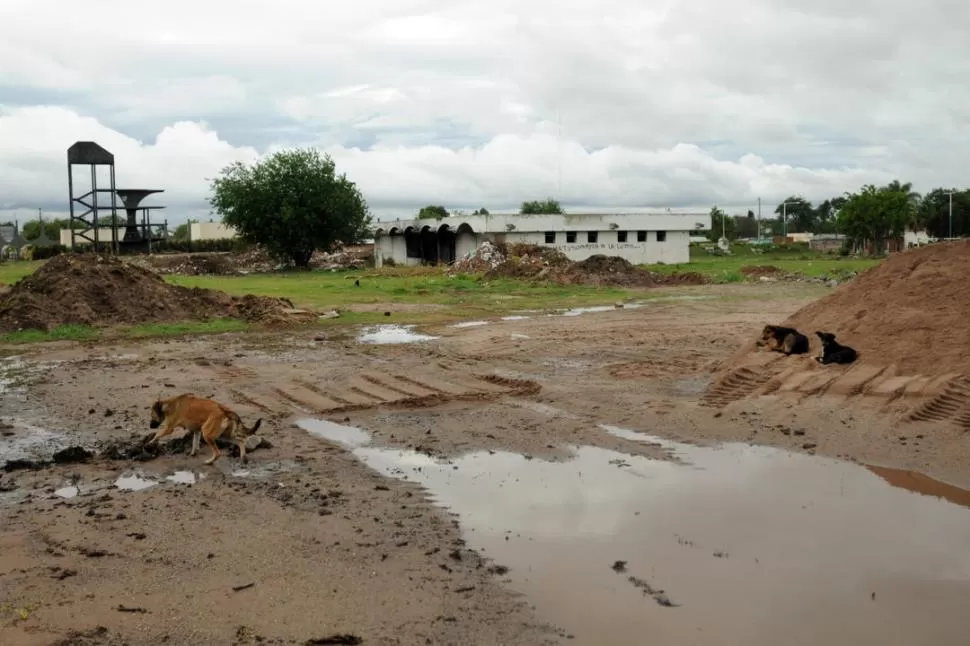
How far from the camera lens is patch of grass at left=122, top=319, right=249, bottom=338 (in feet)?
67.8

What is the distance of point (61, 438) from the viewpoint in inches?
392

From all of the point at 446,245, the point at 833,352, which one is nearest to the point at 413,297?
the point at 833,352

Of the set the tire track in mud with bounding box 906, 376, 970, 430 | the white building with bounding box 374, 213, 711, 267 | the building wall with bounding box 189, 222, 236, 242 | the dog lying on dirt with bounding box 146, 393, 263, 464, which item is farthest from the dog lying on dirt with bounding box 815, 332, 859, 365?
the building wall with bounding box 189, 222, 236, 242

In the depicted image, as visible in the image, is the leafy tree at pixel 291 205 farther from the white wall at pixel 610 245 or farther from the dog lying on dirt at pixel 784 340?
the dog lying on dirt at pixel 784 340

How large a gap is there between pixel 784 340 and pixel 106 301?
1712cm

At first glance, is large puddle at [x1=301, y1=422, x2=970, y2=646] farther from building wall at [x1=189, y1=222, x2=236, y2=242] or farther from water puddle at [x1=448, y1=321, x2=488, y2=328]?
building wall at [x1=189, y1=222, x2=236, y2=242]

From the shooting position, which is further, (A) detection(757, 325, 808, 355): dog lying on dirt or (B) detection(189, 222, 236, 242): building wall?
(B) detection(189, 222, 236, 242): building wall

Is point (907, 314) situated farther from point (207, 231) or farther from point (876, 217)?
point (207, 231)

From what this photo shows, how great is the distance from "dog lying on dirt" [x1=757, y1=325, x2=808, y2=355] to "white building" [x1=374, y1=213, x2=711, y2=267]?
3761 centimetres

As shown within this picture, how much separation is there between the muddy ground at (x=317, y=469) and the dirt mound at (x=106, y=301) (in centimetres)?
350

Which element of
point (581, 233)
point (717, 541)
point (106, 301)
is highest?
point (581, 233)

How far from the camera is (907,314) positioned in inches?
485

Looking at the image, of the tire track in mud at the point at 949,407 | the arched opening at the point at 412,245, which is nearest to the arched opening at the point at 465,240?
the arched opening at the point at 412,245

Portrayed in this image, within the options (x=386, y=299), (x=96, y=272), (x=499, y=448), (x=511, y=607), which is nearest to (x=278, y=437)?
(x=499, y=448)
